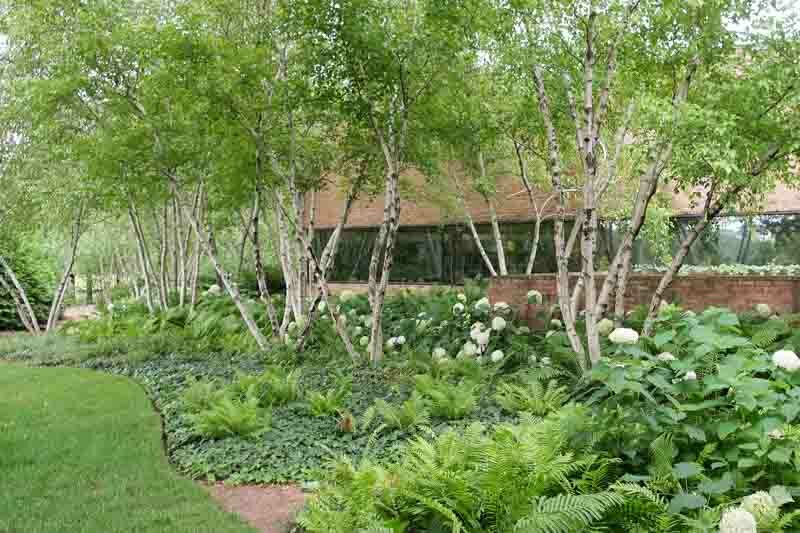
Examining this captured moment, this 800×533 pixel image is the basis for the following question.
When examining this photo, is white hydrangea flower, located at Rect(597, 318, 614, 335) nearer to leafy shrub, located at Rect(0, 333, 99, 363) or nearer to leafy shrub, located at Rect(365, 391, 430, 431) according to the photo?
leafy shrub, located at Rect(365, 391, 430, 431)

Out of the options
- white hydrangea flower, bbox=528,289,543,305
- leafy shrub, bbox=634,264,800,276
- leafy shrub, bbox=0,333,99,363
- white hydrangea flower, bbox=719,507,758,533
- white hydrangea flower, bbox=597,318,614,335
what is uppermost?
leafy shrub, bbox=634,264,800,276

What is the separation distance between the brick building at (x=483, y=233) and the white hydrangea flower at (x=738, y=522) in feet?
33.8

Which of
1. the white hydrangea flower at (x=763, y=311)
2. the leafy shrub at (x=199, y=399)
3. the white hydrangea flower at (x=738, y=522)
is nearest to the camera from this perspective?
the white hydrangea flower at (x=738, y=522)

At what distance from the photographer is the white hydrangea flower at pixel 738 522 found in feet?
8.56

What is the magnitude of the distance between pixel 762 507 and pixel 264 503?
3.34 metres

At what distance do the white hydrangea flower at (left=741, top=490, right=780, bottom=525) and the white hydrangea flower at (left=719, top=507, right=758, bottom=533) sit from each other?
211mm

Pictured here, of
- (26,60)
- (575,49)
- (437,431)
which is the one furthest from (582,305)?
(26,60)

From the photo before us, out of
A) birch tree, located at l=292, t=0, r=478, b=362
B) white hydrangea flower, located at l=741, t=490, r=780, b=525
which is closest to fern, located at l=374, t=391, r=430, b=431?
birch tree, located at l=292, t=0, r=478, b=362

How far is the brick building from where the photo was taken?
1402 cm

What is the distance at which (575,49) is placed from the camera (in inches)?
288

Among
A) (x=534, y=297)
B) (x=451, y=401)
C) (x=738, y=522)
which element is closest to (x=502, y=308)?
(x=534, y=297)

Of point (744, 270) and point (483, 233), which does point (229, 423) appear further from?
point (483, 233)

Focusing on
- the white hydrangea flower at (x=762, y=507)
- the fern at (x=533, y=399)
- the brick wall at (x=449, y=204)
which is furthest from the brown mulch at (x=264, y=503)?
the brick wall at (x=449, y=204)

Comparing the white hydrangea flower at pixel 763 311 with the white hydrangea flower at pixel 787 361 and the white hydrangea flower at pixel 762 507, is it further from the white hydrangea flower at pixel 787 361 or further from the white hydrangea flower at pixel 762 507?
the white hydrangea flower at pixel 762 507
